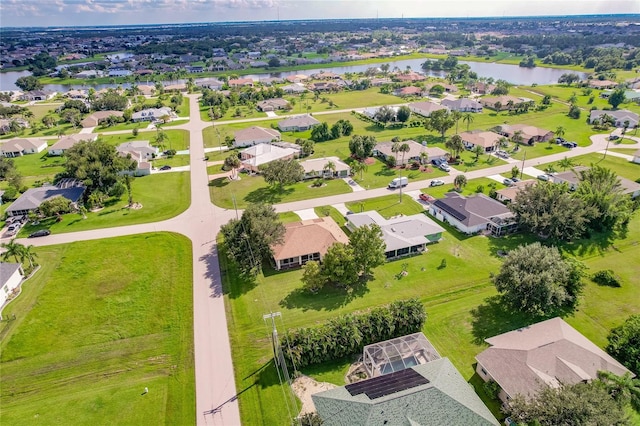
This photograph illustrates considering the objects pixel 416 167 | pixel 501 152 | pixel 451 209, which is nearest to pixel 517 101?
pixel 501 152

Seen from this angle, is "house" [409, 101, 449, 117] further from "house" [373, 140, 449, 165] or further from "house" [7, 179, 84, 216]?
"house" [7, 179, 84, 216]

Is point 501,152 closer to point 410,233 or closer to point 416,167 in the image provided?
point 416,167

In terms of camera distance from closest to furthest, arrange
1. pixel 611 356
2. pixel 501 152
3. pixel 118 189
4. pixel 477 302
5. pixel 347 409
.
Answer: pixel 347 409, pixel 611 356, pixel 477 302, pixel 118 189, pixel 501 152

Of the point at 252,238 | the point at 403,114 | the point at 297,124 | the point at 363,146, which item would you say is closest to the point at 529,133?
the point at 403,114

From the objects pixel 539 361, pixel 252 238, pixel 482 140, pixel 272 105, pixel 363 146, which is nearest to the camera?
pixel 539 361

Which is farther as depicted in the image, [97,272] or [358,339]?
[97,272]

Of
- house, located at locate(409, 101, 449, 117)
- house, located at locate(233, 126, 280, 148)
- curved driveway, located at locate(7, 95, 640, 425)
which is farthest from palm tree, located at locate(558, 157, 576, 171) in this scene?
house, located at locate(233, 126, 280, 148)

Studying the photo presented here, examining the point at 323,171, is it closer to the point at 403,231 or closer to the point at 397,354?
the point at 403,231
